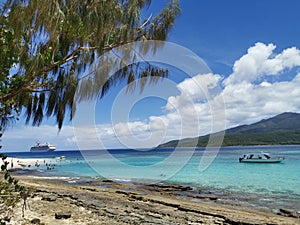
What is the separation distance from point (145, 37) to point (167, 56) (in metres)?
0.43

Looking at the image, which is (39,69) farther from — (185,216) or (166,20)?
(185,216)

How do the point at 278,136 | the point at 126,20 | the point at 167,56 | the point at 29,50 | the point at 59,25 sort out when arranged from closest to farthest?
the point at 59,25 → the point at 29,50 → the point at 126,20 → the point at 167,56 → the point at 278,136

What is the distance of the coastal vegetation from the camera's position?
2656 millimetres

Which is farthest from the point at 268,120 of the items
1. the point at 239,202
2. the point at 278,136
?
the point at 239,202

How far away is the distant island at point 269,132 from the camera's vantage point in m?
106

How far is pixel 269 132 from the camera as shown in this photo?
12975 centimetres

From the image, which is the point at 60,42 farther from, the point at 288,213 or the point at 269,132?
the point at 269,132

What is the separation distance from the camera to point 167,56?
424 centimetres

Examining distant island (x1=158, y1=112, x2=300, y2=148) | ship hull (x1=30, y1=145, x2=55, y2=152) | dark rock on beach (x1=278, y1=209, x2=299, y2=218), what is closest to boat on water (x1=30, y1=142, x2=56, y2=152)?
ship hull (x1=30, y1=145, x2=55, y2=152)

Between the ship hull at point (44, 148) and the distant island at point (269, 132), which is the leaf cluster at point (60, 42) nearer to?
the distant island at point (269, 132)

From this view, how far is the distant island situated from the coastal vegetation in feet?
150

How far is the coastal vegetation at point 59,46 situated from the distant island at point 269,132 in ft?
150

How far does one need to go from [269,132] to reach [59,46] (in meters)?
138

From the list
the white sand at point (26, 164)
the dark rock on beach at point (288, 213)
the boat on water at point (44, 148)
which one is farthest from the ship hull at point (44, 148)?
the dark rock on beach at point (288, 213)
